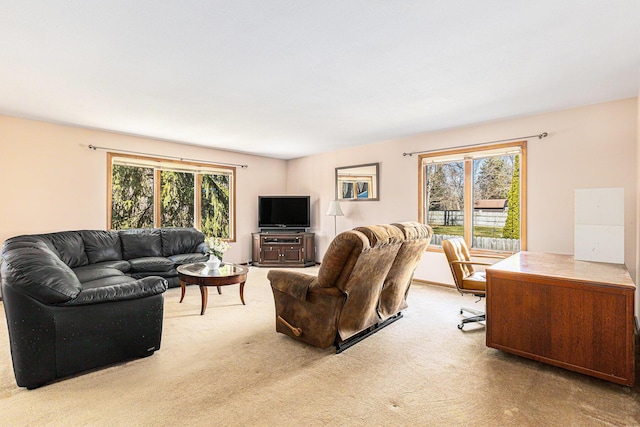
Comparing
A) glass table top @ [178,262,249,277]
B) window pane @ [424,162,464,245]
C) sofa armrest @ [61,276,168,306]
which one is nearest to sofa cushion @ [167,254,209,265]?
glass table top @ [178,262,249,277]

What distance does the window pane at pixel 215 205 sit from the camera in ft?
20.4

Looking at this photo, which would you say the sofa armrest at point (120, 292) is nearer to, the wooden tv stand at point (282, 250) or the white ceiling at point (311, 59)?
the white ceiling at point (311, 59)

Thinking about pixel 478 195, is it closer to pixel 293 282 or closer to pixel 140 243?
pixel 293 282

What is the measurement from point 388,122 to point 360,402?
355 centimetres

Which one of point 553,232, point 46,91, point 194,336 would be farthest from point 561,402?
point 46,91

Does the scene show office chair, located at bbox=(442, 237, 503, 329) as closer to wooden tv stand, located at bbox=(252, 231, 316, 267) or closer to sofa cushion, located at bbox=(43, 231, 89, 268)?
wooden tv stand, located at bbox=(252, 231, 316, 267)

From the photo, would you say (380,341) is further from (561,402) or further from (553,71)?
(553,71)

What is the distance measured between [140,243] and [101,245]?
504 mm

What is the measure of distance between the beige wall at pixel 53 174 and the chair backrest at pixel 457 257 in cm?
494

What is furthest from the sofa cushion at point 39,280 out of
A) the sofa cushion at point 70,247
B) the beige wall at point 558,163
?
the beige wall at point 558,163

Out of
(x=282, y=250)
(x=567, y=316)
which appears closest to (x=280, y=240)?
(x=282, y=250)

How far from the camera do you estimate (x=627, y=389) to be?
6.83ft

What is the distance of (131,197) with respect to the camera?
530 centimetres

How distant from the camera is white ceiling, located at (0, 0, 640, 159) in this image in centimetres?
194
